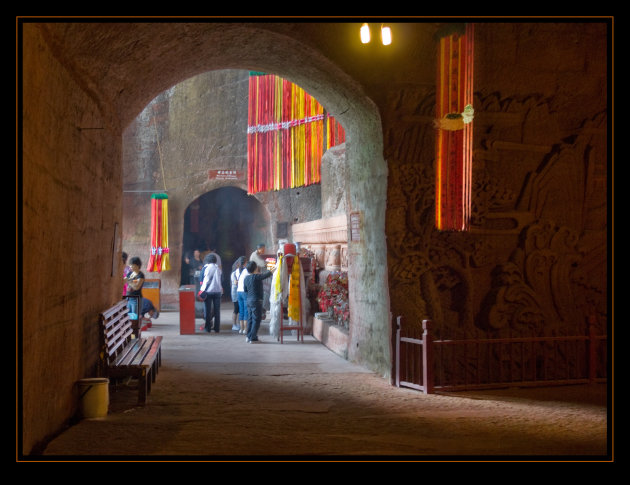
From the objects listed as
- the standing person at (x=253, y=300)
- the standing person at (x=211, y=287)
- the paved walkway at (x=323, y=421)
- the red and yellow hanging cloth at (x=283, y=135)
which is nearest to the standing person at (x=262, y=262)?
the standing person at (x=211, y=287)

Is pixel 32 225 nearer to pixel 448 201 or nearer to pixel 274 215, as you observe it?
pixel 448 201

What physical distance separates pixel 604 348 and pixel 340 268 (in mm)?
5447

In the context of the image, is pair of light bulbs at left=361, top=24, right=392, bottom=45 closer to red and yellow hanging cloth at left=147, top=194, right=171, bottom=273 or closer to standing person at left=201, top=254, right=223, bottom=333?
standing person at left=201, top=254, right=223, bottom=333

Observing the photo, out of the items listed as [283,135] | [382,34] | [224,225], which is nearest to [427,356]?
[382,34]

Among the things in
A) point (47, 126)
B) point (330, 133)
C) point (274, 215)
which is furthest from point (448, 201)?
point (274, 215)

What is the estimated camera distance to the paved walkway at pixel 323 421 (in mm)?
4398

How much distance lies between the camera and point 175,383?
704 cm

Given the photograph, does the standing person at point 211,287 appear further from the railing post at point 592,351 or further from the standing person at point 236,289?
the railing post at point 592,351

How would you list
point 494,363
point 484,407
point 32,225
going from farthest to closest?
1. point 494,363
2. point 484,407
3. point 32,225

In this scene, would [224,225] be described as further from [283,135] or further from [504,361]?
[504,361]

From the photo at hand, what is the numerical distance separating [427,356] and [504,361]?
1224 mm

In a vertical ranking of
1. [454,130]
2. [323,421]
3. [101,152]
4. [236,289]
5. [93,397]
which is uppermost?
[454,130]

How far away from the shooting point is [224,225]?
22.1 m

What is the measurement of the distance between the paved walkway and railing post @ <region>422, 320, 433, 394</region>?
0.13 m
